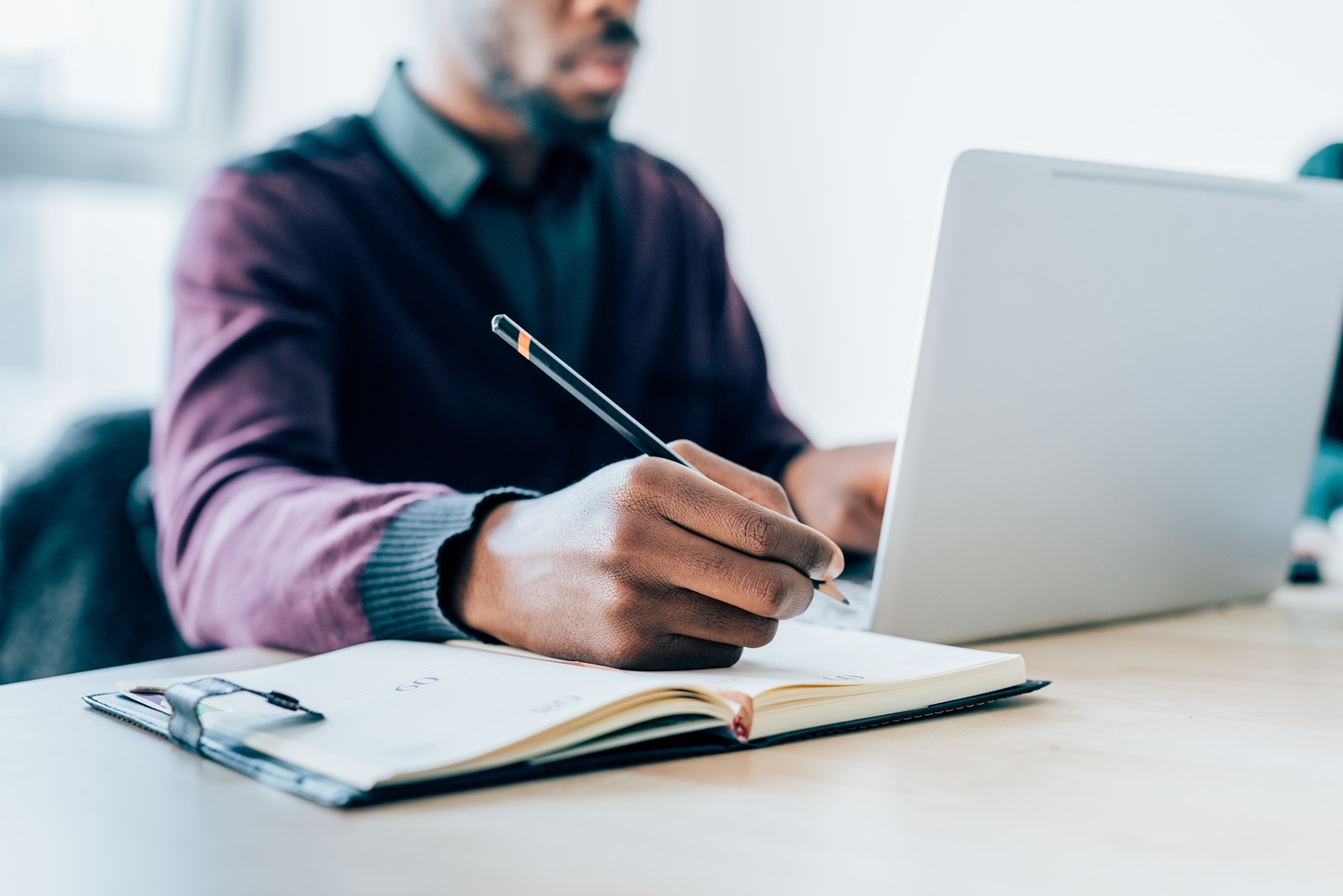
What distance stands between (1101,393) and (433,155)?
780 mm

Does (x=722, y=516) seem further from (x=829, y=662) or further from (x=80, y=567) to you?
(x=80, y=567)

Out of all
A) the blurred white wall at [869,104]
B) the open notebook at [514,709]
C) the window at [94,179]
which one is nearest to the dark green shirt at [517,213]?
the open notebook at [514,709]

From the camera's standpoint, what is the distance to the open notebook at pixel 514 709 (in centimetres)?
44

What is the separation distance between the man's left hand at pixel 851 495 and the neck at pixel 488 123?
0.57 metres

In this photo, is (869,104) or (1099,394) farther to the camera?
(869,104)

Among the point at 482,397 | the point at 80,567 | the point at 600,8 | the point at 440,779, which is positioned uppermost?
the point at 600,8

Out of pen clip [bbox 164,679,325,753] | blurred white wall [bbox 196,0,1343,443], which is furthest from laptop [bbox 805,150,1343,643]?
blurred white wall [bbox 196,0,1343,443]

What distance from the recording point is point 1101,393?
29.5 inches

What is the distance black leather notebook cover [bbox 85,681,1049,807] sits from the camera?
425 mm

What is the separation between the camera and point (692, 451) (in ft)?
2.14

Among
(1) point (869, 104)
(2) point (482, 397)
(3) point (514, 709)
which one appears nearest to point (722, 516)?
(3) point (514, 709)

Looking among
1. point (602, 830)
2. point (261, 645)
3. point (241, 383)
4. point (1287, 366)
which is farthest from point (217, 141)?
point (602, 830)

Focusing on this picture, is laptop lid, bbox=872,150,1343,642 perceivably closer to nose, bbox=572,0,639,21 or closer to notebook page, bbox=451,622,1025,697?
notebook page, bbox=451,622,1025,697

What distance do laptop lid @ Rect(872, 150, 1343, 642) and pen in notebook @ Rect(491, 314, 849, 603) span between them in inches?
4.7
